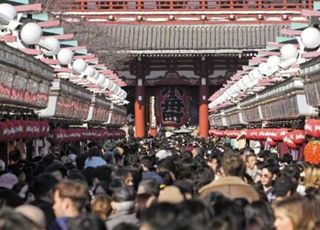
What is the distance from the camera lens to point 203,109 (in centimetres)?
5256

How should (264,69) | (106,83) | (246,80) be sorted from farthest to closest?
(106,83) → (246,80) → (264,69)

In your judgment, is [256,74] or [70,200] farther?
[256,74]

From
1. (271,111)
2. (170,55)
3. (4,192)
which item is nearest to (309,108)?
(271,111)

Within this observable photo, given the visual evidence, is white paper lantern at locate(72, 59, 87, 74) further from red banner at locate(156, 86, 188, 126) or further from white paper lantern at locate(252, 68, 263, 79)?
red banner at locate(156, 86, 188, 126)

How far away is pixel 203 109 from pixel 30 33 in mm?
37576

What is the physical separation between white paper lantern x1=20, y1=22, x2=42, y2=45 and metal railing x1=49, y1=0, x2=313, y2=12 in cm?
3674

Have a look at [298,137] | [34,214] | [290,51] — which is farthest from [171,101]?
[34,214]

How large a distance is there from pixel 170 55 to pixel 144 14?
3143 millimetres

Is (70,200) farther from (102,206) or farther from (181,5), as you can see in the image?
(181,5)

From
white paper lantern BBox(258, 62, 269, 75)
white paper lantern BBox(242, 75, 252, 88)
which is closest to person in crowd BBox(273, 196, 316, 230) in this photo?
white paper lantern BBox(258, 62, 269, 75)

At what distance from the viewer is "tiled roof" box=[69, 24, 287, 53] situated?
167 feet

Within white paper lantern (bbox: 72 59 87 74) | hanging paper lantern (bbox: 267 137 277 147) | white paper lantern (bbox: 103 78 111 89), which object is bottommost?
hanging paper lantern (bbox: 267 137 277 147)

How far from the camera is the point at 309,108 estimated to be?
854 inches

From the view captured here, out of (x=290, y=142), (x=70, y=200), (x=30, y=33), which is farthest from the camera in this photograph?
(x=290, y=142)
